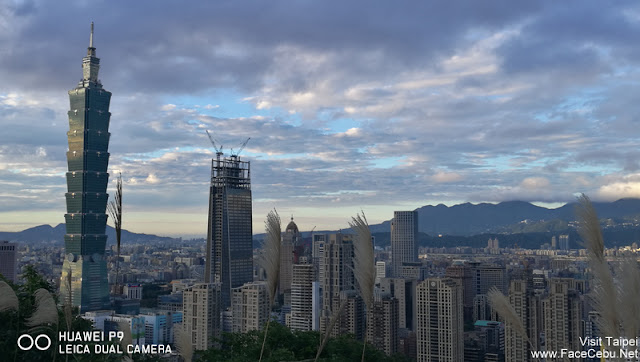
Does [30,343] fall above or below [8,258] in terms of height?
above

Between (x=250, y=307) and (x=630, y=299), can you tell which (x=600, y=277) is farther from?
(x=250, y=307)

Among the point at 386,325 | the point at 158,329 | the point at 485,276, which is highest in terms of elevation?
the point at 485,276

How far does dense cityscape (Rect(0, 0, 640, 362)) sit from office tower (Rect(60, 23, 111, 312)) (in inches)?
4.4

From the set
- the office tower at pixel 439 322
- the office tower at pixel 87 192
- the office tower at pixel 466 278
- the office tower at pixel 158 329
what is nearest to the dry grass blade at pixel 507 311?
the office tower at pixel 439 322

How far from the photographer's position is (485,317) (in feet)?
117

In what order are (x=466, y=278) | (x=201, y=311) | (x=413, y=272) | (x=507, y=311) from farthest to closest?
(x=413, y=272), (x=466, y=278), (x=201, y=311), (x=507, y=311)

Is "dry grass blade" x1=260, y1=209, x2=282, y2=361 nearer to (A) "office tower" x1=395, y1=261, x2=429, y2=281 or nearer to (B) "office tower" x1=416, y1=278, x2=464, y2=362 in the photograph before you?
(B) "office tower" x1=416, y1=278, x2=464, y2=362

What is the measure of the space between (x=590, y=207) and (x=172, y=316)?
3790cm

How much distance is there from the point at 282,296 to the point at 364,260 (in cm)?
4265

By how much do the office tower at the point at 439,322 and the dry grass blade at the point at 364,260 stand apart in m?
23.2

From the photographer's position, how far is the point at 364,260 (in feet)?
6.53

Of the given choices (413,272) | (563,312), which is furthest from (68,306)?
(413,272)

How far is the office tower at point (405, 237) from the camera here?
83562 millimetres

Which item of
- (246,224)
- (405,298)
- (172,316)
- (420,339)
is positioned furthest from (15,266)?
(420,339)
